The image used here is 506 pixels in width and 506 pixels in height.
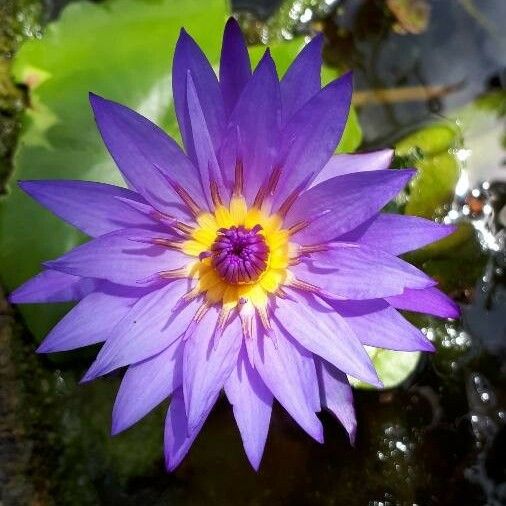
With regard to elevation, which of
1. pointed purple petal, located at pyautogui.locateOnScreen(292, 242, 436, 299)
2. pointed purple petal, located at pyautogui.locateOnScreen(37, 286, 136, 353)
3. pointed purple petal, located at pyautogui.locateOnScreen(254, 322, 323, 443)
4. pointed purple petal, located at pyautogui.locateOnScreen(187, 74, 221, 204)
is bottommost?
pointed purple petal, located at pyautogui.locateOnScreen(37, 286, 136, 353)

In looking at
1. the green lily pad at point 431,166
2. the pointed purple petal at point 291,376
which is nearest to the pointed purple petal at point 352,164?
the pointed purple petal at point 291,376

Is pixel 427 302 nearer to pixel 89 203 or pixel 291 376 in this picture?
pixel 291 376

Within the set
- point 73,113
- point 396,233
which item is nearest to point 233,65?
point 396,233

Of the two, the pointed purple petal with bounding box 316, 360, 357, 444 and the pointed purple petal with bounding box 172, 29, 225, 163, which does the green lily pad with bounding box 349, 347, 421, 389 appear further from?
the pointed purple petal with bounding box 172, 29, 225, 163

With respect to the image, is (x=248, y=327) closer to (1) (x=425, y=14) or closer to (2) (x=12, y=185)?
(2) (x=12, y=185)

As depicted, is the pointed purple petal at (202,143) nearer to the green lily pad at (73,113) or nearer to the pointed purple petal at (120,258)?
the pointed purple petal at (120,258)

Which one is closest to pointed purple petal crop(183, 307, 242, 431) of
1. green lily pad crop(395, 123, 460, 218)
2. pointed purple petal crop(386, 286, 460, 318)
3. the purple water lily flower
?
the purple water lily flower

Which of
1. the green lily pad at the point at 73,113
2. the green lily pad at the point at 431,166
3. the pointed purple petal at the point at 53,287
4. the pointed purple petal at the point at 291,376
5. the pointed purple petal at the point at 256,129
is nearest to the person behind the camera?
the pointed purple petal at the point at 256,129
